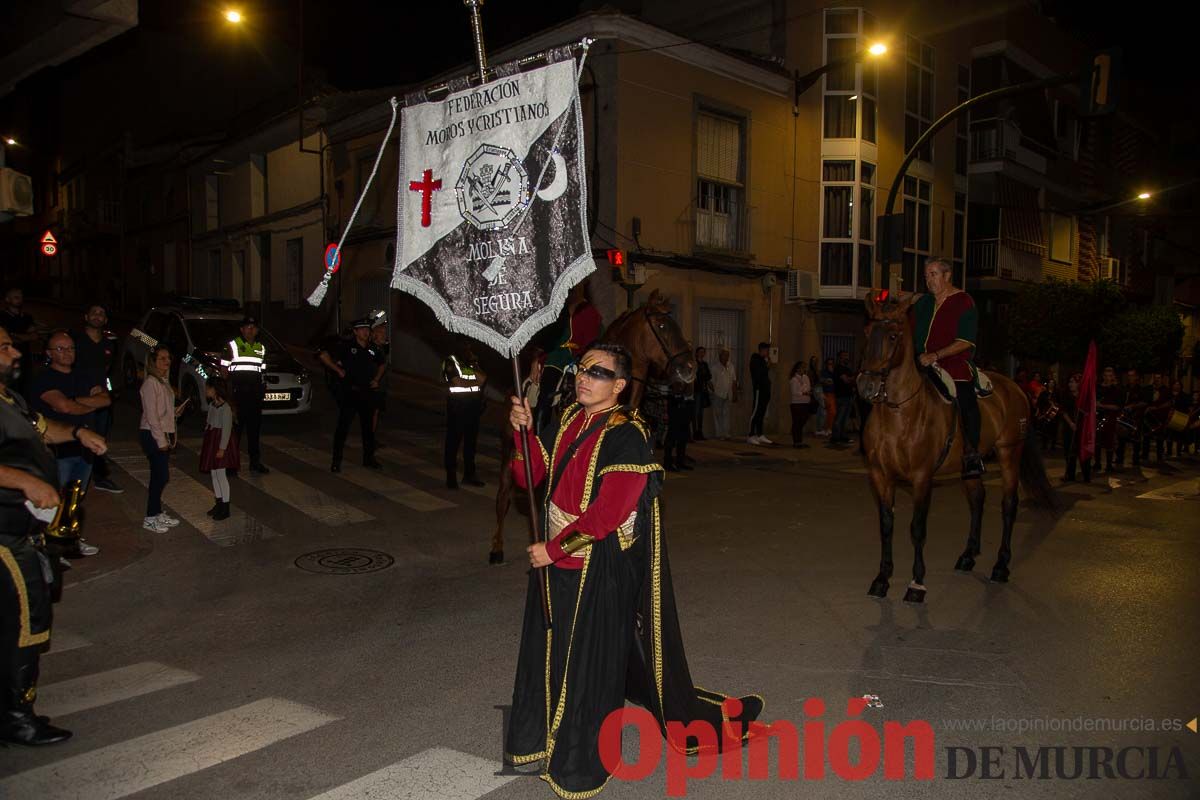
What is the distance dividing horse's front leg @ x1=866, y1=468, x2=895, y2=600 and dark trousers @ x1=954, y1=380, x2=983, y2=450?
1.00 metres

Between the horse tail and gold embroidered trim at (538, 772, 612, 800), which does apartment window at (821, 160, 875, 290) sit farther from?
gold embroidered trim at (538, 772, 612, 800)

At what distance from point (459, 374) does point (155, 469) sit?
3763 millimetres

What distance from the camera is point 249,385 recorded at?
36.5 feet

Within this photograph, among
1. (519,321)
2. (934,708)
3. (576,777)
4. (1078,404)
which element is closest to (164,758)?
(576,777)

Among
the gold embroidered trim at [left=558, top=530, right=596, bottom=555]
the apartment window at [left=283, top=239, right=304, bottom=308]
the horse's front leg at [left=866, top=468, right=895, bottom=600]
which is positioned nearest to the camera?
the gold embroidered trim at [left=558, top=530, right=596, bottom=555]

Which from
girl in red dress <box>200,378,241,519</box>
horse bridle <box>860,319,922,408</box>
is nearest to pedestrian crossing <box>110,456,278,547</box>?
girl in red dress <box>200,378,241,519</box>

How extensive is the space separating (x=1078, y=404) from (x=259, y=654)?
12.9 metres

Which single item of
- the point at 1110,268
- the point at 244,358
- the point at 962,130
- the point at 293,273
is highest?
the point at 962,130

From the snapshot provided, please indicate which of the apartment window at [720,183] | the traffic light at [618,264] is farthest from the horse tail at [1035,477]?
the apartment window at [720,183]

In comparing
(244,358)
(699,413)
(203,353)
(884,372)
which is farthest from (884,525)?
(203,353)

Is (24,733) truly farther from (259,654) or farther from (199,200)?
(199,200)

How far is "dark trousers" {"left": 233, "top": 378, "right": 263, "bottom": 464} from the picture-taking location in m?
11.1

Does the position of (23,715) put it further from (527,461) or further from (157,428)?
(157,428)

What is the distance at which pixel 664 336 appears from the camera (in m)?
7.17
